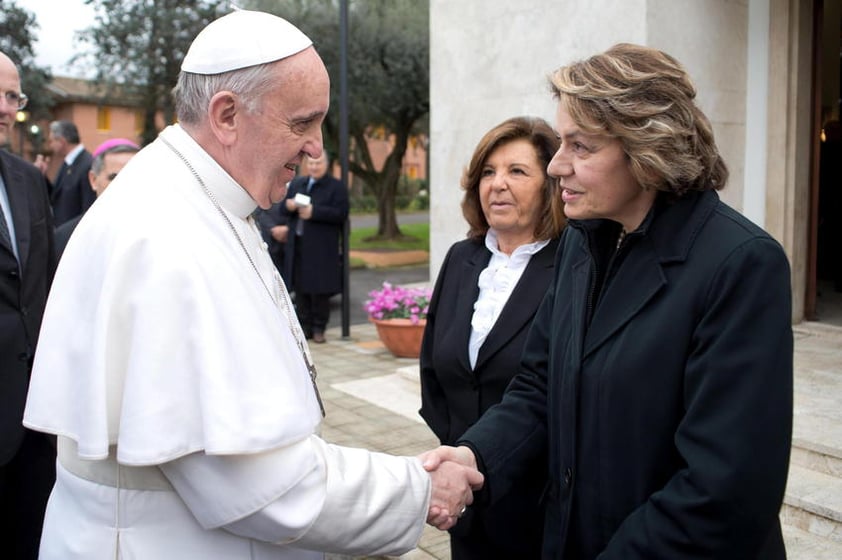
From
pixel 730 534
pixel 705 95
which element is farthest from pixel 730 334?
pixel 705 95

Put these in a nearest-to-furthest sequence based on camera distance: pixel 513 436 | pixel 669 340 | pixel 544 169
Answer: pixel 669 340 → pixel 513 436 → pixel 544 169

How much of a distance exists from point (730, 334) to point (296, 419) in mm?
913

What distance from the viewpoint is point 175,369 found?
1.54 metres

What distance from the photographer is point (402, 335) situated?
7.80 m

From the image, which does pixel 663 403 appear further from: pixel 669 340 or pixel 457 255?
pixel 457 255

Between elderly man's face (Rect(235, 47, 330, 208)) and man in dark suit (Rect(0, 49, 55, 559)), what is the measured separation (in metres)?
1.63

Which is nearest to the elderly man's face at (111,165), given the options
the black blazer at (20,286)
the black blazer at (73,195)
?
the black blazer at (20,286)

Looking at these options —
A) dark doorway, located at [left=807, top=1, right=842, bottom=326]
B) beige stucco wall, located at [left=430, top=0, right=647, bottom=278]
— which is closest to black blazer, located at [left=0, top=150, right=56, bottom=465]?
beige stucco wall, located at [left=430, top=0, right=647, bottom=278]

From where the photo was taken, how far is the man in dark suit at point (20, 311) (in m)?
2.94

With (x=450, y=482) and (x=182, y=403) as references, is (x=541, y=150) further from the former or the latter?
(x=182, y=403)

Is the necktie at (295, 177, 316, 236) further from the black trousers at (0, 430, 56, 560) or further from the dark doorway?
the dark doorway

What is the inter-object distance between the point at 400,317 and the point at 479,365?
5114mm

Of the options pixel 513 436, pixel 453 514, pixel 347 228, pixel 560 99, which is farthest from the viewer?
pixel 347 228

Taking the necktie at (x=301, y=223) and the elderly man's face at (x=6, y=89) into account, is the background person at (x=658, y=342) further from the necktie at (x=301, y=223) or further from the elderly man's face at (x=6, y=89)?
the necktie at (x=301, y=223)
